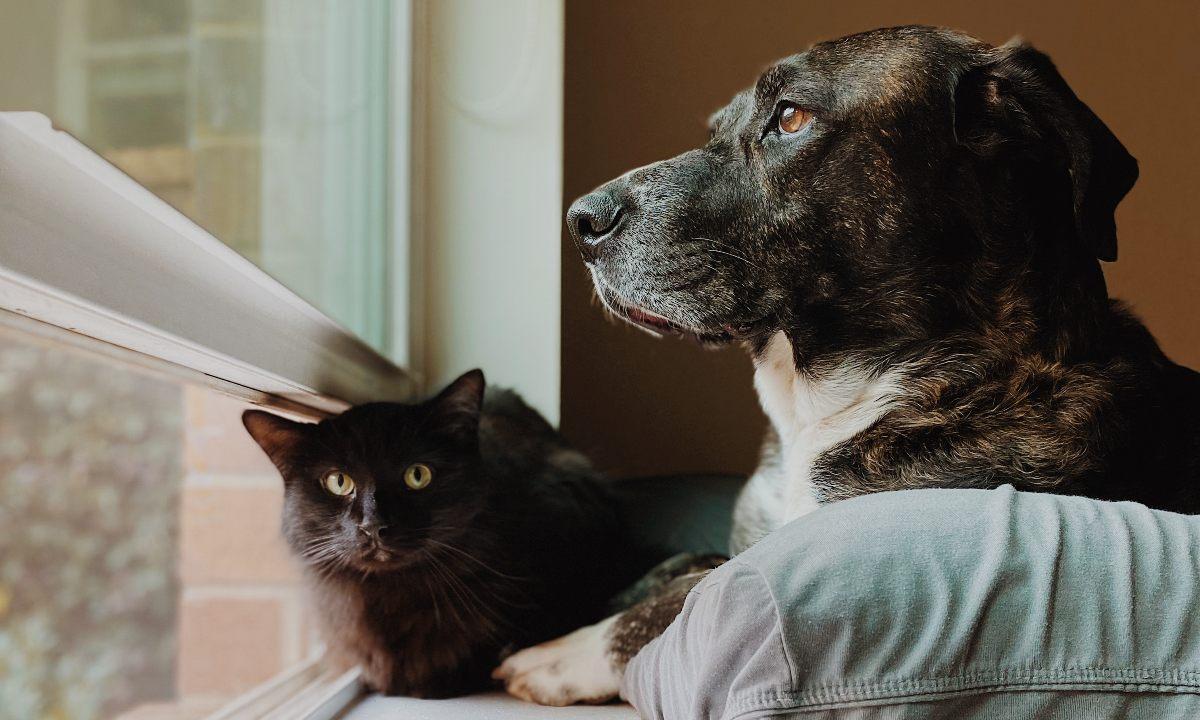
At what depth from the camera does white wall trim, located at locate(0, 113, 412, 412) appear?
0.65 meters

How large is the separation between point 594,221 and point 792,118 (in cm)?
28

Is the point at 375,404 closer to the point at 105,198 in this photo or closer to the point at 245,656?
the point at 245,656

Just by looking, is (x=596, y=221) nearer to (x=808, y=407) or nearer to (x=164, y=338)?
(x=808, y=407)

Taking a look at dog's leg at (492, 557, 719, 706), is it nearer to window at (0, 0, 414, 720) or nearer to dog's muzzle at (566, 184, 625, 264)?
window at (0, 0, 414, 720)

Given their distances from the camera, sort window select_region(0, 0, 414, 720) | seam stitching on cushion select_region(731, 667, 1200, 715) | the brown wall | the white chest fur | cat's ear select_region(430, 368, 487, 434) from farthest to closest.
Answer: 1. the brown wall
2. cat's ear select_region(430, 368, 487, 434)
3. the white chest fur
4. window select_region(0, 0, 414, 720)
5. seam stitching on cushion select_region(731, 667, 1200, 715)

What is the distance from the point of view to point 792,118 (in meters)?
1.21

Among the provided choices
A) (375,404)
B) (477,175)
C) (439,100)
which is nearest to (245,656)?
(375,404)

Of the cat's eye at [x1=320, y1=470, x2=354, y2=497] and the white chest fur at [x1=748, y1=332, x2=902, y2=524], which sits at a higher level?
the white chest fur at [x1=748, y1=332, x2=902, y2=524]

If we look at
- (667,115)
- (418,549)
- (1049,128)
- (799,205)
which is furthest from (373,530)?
(667,115)

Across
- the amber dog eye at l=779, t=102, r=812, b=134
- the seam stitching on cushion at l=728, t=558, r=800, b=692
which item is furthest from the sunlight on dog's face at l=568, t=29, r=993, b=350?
the seam stitching on cushion at l=728, t=558, r=800, b=692

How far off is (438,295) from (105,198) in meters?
1.27

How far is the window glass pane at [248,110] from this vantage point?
723mm

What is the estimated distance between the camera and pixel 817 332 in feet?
3.94

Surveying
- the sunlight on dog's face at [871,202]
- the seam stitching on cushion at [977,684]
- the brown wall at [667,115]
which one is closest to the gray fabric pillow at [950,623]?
the seam stitching on cushion at [977,684]
